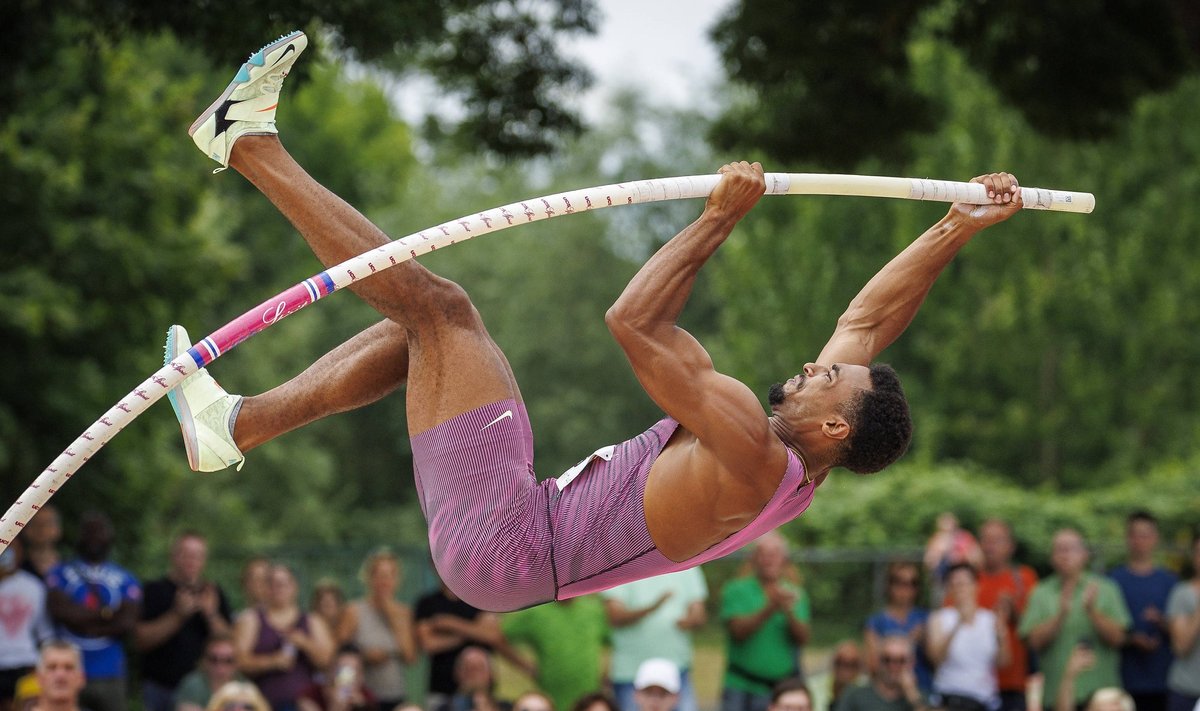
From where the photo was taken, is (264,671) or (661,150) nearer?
(264,671)

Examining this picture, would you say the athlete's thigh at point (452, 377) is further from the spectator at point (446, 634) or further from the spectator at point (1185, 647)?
the spectator at point (1185, 647)

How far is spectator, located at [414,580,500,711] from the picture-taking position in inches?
379

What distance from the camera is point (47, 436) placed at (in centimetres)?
1368

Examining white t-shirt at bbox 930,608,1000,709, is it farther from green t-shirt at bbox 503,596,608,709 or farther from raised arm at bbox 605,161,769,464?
raised arm at bbox 605,161,769,464

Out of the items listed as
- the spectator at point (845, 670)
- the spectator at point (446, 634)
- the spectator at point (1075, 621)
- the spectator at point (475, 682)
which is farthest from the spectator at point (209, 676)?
the spectator at point (1075, 621)

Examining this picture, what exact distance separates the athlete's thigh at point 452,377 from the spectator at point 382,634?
5281 millimetres

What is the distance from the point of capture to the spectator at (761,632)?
9594 millimetres

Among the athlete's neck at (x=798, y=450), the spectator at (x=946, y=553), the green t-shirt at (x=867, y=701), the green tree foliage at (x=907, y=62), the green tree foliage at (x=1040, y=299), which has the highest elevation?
the green tree foliage at (x=1040, y=299)

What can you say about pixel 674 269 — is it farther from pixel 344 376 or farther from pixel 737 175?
pixel 344 376

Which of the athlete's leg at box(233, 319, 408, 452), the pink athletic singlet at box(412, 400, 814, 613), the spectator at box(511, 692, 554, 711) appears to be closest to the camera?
the pink athletic singlet at box(412, 400, 814, 613)

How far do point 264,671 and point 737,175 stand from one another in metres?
5.63

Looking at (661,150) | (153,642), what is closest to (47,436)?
(153,642)

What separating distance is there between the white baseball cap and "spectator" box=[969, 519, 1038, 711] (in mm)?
2088

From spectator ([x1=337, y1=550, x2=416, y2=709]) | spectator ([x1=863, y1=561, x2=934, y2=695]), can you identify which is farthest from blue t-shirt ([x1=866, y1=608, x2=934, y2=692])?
spectator ([x1=337, y1=550, x2=416, y2=709])
